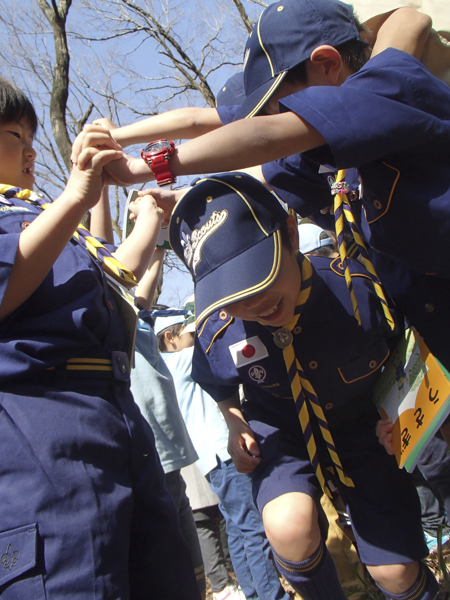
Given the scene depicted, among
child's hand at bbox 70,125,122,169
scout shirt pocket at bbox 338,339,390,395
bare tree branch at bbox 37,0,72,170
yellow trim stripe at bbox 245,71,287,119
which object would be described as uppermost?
bare tree branch at bbox 37,0,72,170

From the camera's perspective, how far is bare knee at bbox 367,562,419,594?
1491 mm

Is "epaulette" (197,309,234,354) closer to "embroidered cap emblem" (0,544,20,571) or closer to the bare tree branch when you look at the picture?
"embroidered cap emblem" (0,544,20,571)

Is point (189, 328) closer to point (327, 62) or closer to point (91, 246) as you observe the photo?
point (91, 246)

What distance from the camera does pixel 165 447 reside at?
8.59 feet

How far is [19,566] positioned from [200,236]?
1007 mm

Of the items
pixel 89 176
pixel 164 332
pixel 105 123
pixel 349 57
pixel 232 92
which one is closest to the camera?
pixel 89 176

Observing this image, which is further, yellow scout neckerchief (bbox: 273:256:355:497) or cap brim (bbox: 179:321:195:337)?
cap brim (bbox: 179:321:195:337)

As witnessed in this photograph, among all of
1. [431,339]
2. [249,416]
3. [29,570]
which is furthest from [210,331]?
[29,570]

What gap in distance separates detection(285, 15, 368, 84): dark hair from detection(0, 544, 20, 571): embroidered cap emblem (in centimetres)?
146

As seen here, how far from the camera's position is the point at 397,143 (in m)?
1.12

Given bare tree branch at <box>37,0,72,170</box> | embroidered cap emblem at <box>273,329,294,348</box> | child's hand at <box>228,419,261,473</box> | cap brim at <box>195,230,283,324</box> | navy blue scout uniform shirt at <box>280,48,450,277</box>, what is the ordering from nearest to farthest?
navy blue scout uniform shirt at <box>280,48,450,277</box> < cap brim at <box>195,230,283,324</box> < embroidered cap emblem at <box>273,329,294,348</box> < child's hand at <box>228,419,261,473</box> < bare tree branch at <box>37,0,72,170</box>

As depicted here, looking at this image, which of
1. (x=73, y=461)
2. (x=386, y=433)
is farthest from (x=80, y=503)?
(x=386, y=433)

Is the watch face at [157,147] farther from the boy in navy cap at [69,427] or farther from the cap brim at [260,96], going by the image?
the cap brim at [260,96]

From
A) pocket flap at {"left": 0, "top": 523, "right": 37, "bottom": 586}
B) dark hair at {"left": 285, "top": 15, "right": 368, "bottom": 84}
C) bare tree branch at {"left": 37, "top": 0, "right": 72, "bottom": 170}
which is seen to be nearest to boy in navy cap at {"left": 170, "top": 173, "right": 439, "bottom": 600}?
dark hair at {"left": 285, "top": 15, "right": 368, "bottom": 84}
